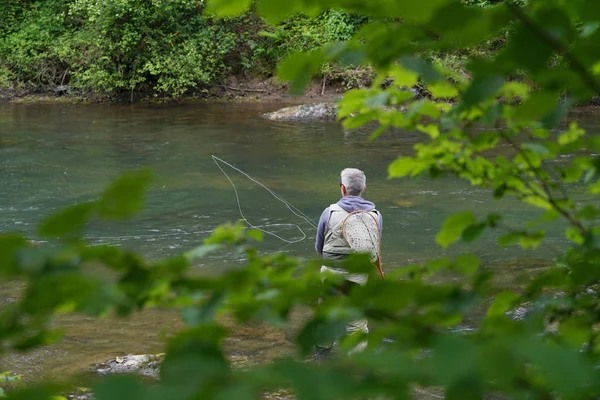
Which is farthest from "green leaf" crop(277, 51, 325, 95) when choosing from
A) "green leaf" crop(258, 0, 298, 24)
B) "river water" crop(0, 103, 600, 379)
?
"river water" crop(0, 103, 600, 379)

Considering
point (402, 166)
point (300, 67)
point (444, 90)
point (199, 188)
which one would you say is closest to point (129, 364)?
point (402, 166)

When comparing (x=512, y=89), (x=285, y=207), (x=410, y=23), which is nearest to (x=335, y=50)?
(x=410, y=23)

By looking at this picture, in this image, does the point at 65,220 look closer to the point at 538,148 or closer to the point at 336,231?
the point at 538,148

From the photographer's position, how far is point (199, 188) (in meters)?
13.6

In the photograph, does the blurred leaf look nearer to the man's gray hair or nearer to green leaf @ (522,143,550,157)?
green leaf @ (522,143,550,157)

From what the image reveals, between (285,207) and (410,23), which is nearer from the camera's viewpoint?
(410,23)

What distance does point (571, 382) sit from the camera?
94 cm

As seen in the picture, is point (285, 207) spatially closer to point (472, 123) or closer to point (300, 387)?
point (472, 123)

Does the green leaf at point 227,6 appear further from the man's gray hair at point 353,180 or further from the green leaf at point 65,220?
the man's gray hair at point 353,180

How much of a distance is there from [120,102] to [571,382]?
23.8 metres

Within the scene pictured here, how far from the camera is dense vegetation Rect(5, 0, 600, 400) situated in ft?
3.18

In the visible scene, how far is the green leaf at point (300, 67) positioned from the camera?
4.54 feet

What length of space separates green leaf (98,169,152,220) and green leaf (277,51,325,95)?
1.66 ft

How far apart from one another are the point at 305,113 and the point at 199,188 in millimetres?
7843
